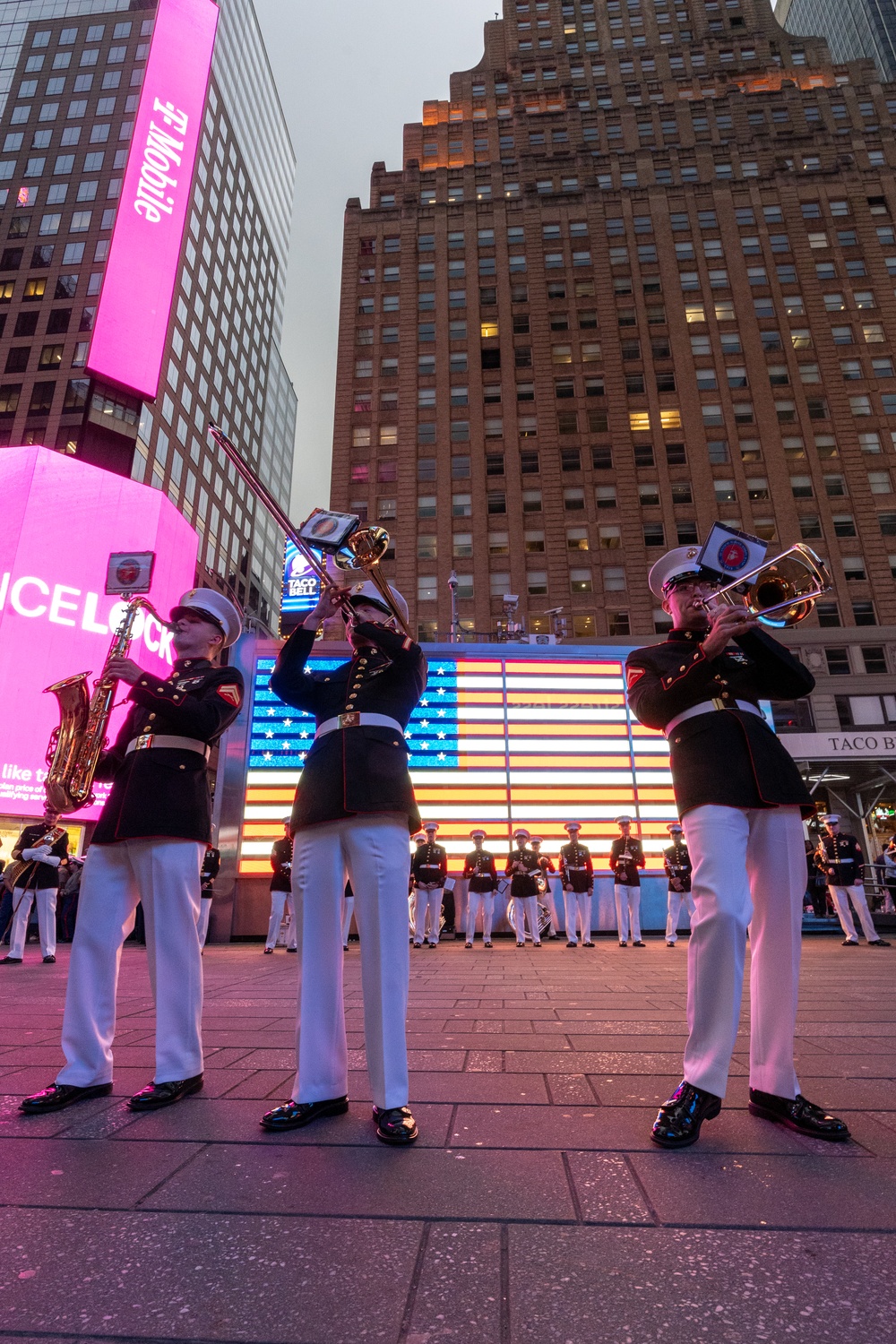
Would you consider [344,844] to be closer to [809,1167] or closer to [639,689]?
[639,689]

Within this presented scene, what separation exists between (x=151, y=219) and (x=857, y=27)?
110m

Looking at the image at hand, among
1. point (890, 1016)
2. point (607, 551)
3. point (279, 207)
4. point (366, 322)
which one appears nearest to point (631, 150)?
point (366, 322)

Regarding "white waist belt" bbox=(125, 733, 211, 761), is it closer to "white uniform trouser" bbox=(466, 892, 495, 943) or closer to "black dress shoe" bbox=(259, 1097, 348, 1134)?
"black dress shoe" bbox=(259, 1097, 348, 1134)

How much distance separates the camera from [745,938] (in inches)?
129

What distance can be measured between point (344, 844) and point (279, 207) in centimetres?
10568

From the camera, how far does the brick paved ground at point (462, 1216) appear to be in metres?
1.62

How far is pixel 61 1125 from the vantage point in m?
3.08

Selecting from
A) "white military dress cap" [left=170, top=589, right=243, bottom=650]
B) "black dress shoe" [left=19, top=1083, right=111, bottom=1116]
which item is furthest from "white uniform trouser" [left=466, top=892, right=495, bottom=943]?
"black dress shoe" [left=19, top=1083, right=111, bottom=1116]

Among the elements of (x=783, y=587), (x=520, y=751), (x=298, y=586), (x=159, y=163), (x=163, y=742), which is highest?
(x=159, y=163)

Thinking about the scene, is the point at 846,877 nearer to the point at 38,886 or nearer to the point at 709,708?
the point at 709,708

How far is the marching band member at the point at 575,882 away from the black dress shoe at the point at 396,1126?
1497cm

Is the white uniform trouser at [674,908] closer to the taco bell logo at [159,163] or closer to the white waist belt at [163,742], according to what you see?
the white waist belt at [163,742]

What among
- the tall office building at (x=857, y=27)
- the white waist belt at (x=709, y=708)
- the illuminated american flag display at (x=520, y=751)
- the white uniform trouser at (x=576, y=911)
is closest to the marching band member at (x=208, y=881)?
the illuminated american flag display at (x=520, y=751)

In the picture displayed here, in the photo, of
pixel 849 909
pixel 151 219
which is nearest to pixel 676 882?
pixel 849 909
